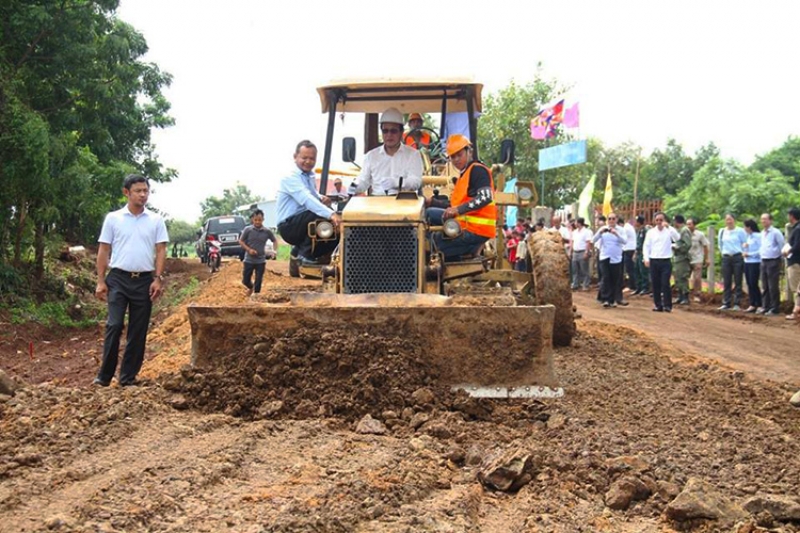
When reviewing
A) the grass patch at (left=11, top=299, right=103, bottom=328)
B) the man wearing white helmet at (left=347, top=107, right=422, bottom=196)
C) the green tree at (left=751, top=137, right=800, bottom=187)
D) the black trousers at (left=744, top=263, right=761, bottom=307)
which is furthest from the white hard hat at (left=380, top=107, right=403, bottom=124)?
the green tree at (left=751, top=137, right=800, bottom=187)

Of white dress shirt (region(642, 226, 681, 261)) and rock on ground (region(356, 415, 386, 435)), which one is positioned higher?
white dress shirt (region(642, 226, 681, 261))

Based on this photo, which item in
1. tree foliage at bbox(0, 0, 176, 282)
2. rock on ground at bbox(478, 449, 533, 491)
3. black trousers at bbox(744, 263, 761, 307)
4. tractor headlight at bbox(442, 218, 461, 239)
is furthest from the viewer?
black trousers at bbox(744, 263, 761, 307)

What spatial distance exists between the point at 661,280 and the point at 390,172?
392 inches

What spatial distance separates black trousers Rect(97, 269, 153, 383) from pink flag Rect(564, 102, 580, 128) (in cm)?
2381

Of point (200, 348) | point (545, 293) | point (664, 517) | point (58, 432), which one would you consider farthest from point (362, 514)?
point (545, 293)

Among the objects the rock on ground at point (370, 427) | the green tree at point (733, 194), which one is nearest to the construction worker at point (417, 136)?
the rock on ground at point (370, 427)

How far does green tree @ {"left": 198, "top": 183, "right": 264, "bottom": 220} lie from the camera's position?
280ft

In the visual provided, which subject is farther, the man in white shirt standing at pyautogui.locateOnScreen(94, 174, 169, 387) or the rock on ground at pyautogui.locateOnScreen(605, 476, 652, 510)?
the man in white shirt standing at pyautogui.locateOnScreen(94, 174, 169, 387)

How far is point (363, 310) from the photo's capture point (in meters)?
6.16

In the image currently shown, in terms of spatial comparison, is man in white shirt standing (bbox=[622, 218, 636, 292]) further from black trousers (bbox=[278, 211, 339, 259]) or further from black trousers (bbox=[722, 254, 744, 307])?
black trousers (bbox=[278, 211, 339, 259])

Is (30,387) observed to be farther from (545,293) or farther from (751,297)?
(751,297)

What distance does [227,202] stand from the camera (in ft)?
292

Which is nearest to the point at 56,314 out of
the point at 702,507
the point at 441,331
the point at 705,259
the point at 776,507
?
the point at 441,331

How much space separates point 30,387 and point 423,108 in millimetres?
4694
